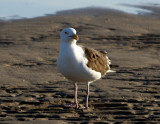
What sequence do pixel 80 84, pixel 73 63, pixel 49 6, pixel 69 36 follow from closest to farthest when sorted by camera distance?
pixel 73 63 < pixel 69 36 < pixel 80 84 < pixel 49 6

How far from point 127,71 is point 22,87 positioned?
2648mm

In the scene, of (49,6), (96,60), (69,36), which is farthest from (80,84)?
(49,6)

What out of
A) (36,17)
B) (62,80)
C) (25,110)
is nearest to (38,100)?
(25,110)

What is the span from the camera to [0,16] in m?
18.7

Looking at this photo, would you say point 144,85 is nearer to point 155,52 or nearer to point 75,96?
point 75,96

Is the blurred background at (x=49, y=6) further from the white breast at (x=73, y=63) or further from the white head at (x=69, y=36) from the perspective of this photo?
the white breast at (x=73, y=63)

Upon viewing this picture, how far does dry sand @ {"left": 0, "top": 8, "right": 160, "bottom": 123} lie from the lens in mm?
7090

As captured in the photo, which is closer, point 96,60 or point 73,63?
point 73,63

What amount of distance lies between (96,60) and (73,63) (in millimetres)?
848

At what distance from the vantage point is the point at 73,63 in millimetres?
7043

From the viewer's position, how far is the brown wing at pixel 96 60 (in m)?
7.48

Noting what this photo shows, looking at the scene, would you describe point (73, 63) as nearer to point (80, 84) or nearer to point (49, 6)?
point (80, 84)

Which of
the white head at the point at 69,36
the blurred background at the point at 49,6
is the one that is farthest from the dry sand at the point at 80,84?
the blurred background at the point at 49,6

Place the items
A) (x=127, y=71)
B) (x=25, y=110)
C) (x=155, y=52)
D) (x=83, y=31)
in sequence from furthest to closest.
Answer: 1. (x=83, y=31)
2. (x=155, y=52)
3. (x=127, y=71)
4. (x=25, y=110)
